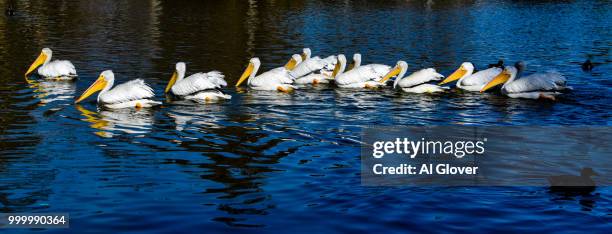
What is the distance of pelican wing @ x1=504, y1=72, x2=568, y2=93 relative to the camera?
18.6 m

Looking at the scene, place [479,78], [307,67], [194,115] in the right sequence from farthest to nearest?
1. [307,67]
2. [479,78]
3. [194,115]

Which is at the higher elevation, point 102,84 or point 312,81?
point 102,84

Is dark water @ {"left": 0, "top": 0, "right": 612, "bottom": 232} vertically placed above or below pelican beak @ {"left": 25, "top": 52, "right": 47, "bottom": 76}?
below

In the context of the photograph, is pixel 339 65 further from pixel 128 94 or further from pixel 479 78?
pixel 128 94

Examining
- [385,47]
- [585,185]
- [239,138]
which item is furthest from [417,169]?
[385,47]

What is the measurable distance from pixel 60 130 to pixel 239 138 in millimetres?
3153

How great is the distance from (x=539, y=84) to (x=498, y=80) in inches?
55.6

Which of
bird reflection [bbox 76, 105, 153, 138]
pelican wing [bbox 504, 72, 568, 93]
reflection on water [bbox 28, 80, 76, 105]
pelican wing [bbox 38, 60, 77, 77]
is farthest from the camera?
pelican wing [bbox 38, 60, 77, 77]

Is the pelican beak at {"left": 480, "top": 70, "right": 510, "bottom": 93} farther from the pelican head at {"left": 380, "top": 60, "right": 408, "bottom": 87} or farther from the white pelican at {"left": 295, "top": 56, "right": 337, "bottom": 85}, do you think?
the white pelican at {"left": 295, "top": 56, "right": 337, "bottom": 85}

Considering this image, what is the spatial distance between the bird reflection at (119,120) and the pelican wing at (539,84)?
772 cm

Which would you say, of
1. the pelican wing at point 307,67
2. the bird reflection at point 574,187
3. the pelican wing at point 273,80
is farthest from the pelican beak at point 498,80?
the bird reflection at point 574,187

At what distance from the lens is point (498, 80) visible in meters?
19.9

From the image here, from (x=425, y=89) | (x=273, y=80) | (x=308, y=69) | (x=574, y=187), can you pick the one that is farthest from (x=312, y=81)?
(x=574, y=187)

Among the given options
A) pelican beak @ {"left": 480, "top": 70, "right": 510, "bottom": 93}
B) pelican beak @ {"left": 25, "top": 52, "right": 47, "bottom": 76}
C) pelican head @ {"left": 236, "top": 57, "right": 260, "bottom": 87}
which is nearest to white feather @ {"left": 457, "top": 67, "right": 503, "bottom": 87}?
pelican beak @ {"left": 480, "top": 70, "right": 510, "bottom": 93}
